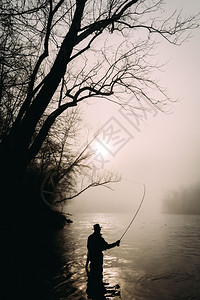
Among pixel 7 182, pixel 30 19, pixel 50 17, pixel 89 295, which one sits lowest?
pixel 89 295

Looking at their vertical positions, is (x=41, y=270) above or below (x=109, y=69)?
below

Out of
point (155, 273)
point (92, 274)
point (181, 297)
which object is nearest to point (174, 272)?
point (155, 273)

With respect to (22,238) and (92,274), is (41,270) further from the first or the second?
(22,238)

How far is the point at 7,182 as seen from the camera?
4.39 meters

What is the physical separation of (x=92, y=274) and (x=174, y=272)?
6.71 meters

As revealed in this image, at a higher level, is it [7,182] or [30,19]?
[30,19]

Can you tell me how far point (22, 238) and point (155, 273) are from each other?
36.0 ft

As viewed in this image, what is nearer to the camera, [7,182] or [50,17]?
[7,182]

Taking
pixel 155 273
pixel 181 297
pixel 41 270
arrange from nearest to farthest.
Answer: pixel 181 297
pixel 41 270
pixel 155 273

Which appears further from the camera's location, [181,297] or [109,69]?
[109,69]

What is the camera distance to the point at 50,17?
4.91 meters

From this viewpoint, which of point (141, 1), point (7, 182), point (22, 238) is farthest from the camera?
point (22, 238)

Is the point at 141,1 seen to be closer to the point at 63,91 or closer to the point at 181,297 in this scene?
the point at 63,91

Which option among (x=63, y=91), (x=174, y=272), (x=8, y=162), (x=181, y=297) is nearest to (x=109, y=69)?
(x=63, y=91)
